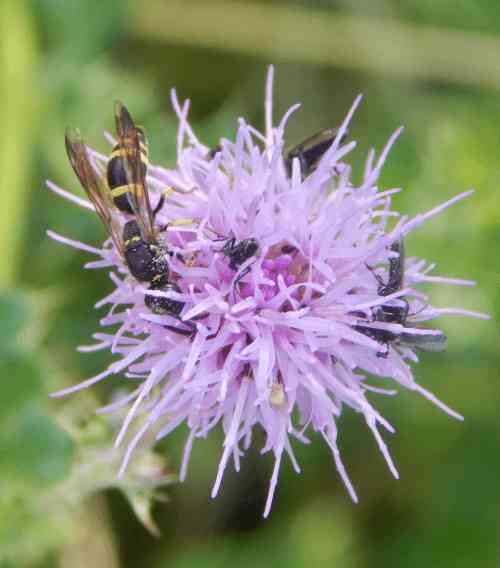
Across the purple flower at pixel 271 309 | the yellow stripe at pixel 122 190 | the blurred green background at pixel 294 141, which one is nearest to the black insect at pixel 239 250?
the purple flower at pixel 271 309

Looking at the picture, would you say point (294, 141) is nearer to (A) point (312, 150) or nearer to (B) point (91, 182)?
(A) point (312, 150)

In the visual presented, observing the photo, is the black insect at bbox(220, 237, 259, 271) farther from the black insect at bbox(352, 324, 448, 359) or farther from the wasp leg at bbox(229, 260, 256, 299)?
the black insect at bbox(352, 324, 448, 359)

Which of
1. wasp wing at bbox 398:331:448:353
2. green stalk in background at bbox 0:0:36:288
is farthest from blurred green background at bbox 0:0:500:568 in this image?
wasp wing at bbox 398:331:448:353

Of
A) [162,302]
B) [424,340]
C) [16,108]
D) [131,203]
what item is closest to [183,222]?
[131,203]

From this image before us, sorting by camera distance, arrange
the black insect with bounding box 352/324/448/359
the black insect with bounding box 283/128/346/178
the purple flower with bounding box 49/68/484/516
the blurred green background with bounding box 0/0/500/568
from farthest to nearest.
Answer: the blurred green background with bounding box 0/0/500/568, the black insect with bounding box 283/128/346/178, the black insect with bounding box 352/324/448/359, the purple flower with bounding box 49/68/484/516

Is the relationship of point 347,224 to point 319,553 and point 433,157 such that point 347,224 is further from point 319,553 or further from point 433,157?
point 319,553

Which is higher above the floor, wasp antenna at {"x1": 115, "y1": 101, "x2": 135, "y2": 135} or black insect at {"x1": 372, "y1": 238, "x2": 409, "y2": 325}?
wasp antenna at {"x1": 115, "y1": 101, "x2": 135, "y2": 135}
